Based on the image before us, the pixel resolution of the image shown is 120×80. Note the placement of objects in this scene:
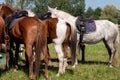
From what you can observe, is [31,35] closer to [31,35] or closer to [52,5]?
[31,35]

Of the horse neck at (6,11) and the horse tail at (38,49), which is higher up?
the horse neck at (6,11)

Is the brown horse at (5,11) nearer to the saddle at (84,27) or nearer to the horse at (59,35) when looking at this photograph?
the horse at (59,35)

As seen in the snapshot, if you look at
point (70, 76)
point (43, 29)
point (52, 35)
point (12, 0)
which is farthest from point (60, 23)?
point (12, 0)

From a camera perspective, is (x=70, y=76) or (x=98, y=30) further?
(x=98, y=30)

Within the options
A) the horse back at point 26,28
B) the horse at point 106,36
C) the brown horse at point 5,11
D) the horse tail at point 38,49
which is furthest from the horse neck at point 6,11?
the horse tail at point 38,49

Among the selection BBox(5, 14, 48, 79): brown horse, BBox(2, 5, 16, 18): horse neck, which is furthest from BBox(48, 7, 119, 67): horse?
BBox(5, 14, 48, 79): brown horse

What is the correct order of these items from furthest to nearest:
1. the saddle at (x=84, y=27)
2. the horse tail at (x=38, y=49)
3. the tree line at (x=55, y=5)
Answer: the tree line at (x=55, y=5) < the saddle at (x=84, y=27) < the horse tail at (x=38, y=49)

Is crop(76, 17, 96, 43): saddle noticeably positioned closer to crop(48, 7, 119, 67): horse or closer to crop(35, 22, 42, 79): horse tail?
crop(48, 7, 119, 67): horse

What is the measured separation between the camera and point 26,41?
884cm

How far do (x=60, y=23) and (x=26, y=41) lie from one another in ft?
5.19

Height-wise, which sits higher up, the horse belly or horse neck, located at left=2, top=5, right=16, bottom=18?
horse neck, located at left=2, top=5, right=16, bottom=18

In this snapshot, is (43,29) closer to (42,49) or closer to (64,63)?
(42,49)

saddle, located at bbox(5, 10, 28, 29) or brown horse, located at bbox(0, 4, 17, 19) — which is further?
brown horse, located at bbox(0, 4, 17, 19)

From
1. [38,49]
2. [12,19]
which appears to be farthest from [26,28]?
[12,19]
